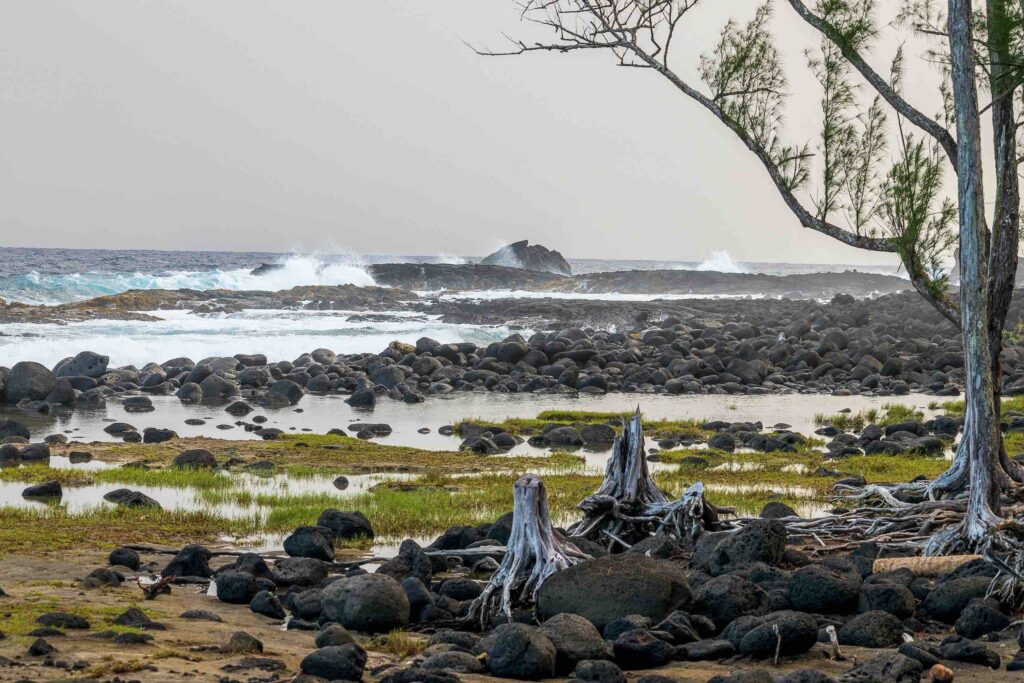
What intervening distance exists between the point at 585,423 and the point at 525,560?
15.6m

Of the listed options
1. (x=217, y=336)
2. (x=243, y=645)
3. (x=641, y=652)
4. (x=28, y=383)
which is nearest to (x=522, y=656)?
(x=641, y=652)

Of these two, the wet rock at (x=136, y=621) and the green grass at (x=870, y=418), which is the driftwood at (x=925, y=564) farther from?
the green grass at (x=870, y=418)

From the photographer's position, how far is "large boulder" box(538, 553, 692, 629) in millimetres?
8695

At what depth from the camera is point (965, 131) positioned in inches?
443

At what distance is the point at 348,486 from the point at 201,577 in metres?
6.45

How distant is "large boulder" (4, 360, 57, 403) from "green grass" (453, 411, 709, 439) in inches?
447

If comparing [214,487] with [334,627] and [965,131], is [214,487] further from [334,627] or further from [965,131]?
[965,131]

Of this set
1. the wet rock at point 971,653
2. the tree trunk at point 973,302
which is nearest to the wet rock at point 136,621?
the wet rock at point 971,653

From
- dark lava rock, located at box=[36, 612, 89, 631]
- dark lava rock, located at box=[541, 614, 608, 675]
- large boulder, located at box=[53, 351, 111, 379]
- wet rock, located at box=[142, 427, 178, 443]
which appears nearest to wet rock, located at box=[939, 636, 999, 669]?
dark lava rock, located at box=[541, 614, 608, 675]

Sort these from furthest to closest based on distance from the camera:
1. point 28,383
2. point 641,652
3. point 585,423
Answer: point 28,383, point 585,423, point 641,652

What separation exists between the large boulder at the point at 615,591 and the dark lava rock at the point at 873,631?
1179 millimetres

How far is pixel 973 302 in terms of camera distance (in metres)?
11.2

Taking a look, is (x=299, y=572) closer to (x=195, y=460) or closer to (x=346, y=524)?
(x=346, y=524)

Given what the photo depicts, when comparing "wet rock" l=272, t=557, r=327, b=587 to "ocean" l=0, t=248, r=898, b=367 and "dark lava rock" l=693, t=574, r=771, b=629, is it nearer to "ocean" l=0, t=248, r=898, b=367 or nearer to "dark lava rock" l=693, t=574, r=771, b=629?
"dark lava rock" l=693, t=574, r=771, b=629
